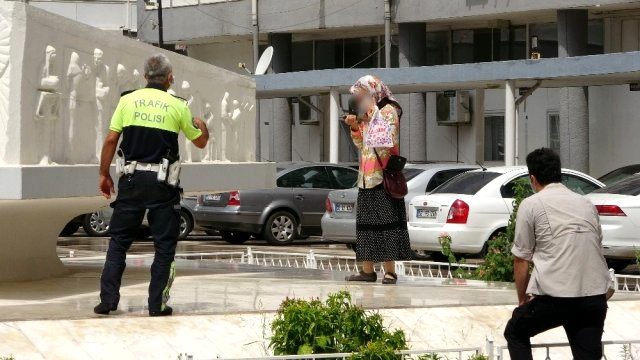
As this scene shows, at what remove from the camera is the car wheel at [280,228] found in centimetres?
2698

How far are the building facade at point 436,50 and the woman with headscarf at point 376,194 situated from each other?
69.9ft

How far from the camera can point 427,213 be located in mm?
20781

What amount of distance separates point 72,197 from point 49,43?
1220 mm

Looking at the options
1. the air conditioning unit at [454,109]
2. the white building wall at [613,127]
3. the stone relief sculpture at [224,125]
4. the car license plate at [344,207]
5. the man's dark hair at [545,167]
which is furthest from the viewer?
the air conditioning unit at [454,109]

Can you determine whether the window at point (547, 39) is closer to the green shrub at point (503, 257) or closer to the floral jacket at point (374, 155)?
the green shrub at point (503, 257)

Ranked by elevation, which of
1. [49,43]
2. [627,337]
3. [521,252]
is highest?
[49,43]

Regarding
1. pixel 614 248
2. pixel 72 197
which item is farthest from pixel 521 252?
pixel 614 248

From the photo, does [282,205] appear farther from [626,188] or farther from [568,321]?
[568,321]

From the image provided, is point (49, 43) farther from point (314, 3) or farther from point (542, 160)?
point (314, 3)

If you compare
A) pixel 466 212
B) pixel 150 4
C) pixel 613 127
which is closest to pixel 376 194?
pixel 466 212

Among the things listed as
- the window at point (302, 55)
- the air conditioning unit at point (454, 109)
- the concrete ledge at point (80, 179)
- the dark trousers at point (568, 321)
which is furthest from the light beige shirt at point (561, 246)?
the window at point (302, 55)

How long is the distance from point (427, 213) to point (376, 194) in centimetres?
735

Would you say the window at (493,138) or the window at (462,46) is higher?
the window at (462,46)

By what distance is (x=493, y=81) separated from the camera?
28.2 meters
